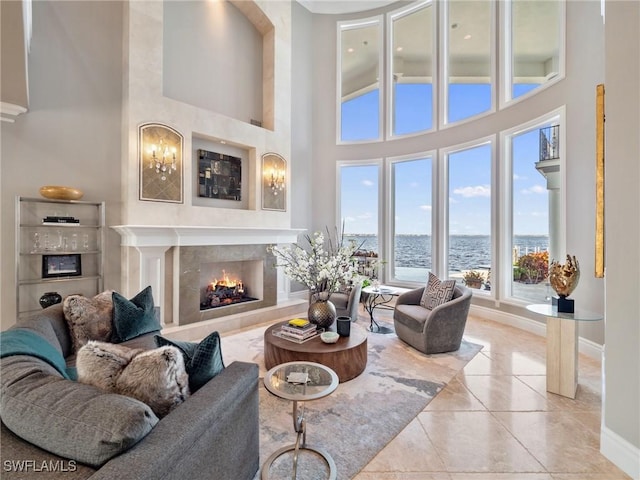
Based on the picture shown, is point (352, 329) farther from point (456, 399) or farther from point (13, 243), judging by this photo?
point (13, 243)

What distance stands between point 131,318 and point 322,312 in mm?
1806

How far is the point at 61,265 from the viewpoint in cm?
353

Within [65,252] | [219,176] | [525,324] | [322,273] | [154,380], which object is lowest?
[525,324]

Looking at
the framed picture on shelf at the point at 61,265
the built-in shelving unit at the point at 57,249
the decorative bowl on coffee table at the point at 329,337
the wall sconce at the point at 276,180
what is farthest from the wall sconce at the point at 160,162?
the decorative bowl on coffee table at the point at 329,337

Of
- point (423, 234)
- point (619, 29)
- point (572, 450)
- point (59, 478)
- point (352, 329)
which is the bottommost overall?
point (572, 450)

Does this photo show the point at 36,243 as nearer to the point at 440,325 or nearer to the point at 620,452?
the point at 440,325

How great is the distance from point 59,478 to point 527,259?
5.44 metres

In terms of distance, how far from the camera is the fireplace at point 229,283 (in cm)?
494

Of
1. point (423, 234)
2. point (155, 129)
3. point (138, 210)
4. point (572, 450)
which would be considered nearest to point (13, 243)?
point (138, 210)

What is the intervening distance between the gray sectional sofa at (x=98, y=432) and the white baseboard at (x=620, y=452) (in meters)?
2.35

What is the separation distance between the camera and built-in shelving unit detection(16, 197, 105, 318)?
334 cm

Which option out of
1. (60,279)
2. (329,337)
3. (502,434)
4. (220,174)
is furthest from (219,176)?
(502,434)

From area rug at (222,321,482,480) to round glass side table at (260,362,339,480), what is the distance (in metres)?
0.04

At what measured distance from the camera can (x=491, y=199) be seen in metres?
4.99
